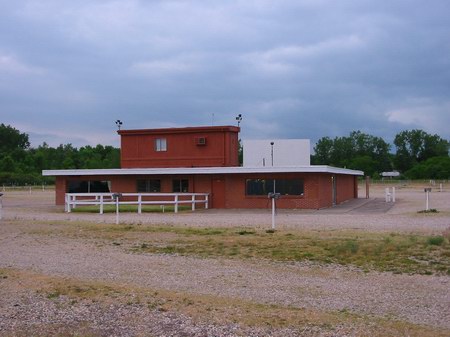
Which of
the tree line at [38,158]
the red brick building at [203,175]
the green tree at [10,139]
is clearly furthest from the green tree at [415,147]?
the red brick building at [203,175]

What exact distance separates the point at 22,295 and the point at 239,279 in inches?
140

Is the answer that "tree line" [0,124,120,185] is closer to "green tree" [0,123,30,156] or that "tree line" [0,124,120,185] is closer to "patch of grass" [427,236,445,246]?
"green tree" [0,123,30,156]

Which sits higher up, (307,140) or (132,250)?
(307,140)

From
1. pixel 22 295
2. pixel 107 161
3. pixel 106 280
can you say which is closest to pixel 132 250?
pixel 106 280

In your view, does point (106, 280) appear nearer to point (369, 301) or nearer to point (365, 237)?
point (369, 301)

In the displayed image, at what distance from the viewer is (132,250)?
14.5m

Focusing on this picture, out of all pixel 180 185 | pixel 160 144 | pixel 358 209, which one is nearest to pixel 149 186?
pixel 180 185

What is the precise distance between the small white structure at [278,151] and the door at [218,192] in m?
5.93

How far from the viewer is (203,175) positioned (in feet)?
111

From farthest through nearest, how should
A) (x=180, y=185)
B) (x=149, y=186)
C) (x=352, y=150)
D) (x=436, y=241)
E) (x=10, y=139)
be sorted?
(x=352, y=150) < (x=10, y=139) < (x=149, y=186) < (x=180, y=185) < (x=436, y=241)

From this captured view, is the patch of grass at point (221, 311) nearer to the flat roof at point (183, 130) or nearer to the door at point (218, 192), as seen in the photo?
the door at point (218, 192)

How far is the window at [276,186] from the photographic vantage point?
104 feet

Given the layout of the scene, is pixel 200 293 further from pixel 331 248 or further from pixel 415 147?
pixel 415 147

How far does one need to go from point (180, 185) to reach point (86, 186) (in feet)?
24.4
